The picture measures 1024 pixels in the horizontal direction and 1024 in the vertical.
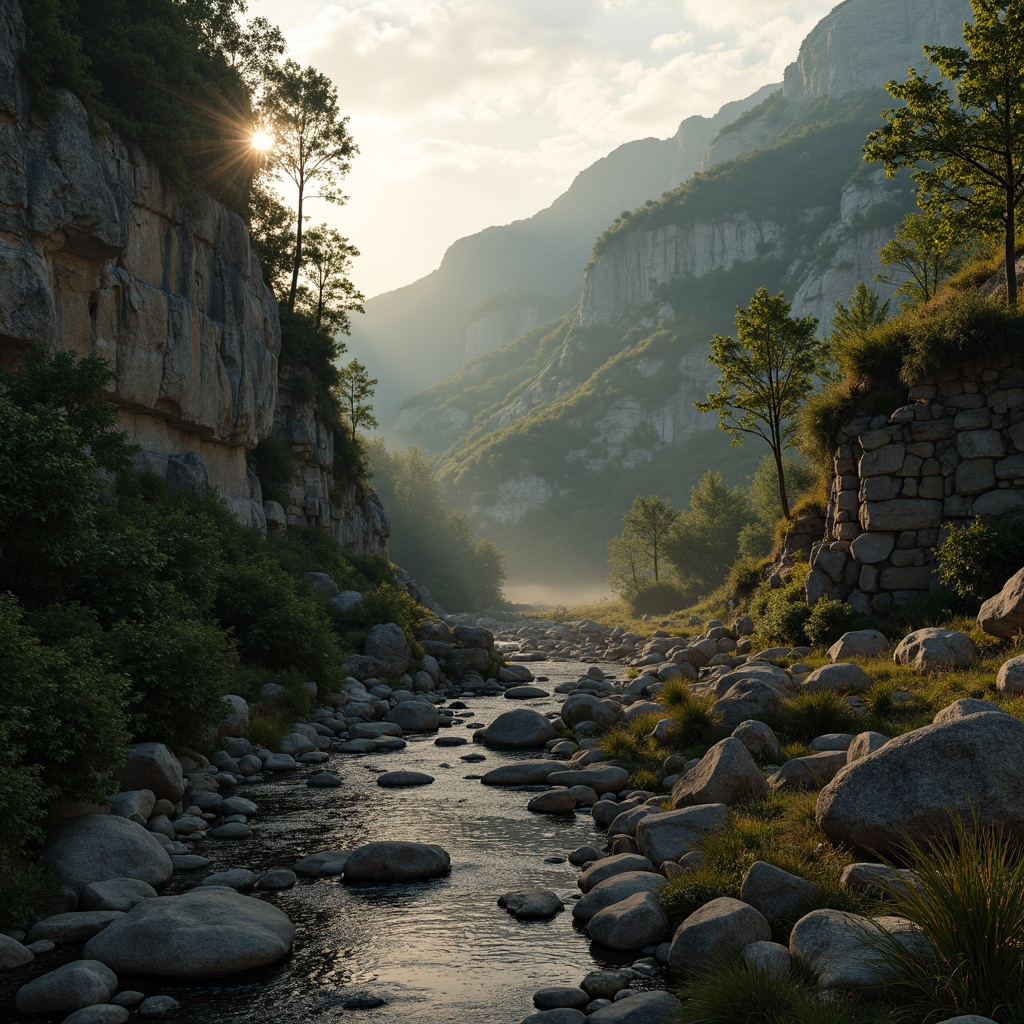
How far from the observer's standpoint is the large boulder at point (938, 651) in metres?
14.6

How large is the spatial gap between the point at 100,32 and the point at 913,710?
102 feet

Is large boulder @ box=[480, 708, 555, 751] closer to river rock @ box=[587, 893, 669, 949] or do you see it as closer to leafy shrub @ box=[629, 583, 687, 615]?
river rock @ box=[587, 893, 669, 949]

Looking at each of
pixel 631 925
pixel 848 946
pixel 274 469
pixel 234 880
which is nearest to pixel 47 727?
pixel 234 880

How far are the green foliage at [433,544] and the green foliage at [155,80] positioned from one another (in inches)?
2012

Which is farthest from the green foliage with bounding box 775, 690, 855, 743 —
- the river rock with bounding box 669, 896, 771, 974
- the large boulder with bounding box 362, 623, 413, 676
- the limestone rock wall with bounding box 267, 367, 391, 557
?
the limestone rock wall with bounding box 267, 367, 391, 557

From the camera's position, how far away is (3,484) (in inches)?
498

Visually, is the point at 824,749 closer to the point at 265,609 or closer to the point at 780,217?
the point at 265,609

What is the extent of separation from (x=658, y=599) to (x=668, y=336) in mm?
117284

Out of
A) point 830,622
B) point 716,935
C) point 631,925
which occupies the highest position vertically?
point 830,622

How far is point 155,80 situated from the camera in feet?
99.4

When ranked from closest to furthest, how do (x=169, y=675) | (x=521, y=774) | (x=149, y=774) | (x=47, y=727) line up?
(x=47, y=727)
(x=149, y=774)
(x=169, y=675)
(x=521, y=774)

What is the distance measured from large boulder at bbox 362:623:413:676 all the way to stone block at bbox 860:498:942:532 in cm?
1387

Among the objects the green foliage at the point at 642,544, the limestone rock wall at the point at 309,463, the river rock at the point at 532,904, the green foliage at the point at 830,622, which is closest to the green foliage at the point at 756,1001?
the river rock at the point at 532,904

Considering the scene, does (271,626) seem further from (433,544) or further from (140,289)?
(433,544)
